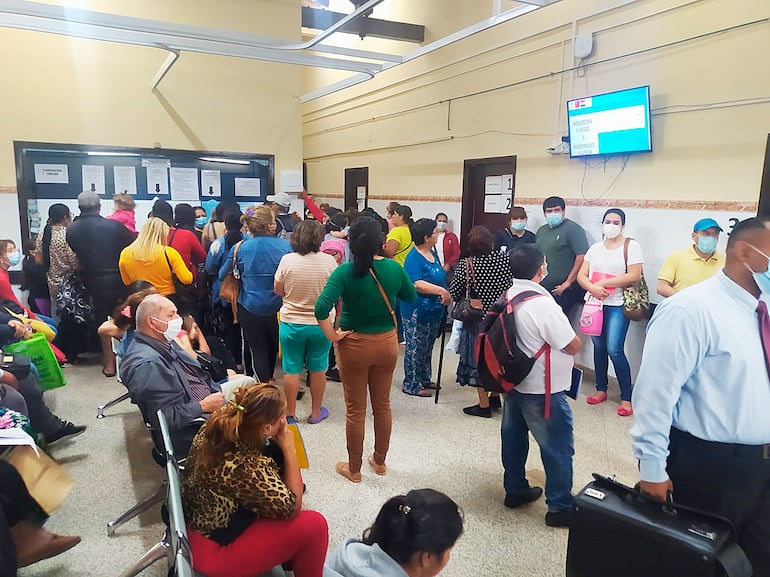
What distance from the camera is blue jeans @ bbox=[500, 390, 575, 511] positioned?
7.88 feet

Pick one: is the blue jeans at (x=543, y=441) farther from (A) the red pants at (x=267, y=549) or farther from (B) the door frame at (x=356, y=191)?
(B) the door frame at (x=356, y=191)

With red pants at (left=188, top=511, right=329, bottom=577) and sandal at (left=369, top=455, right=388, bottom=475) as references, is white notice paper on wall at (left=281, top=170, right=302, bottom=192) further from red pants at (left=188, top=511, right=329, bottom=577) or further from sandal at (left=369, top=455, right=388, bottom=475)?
red pants at (left=188, top=511, right=329, bottom=577)

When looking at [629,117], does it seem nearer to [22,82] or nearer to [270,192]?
[270,192]

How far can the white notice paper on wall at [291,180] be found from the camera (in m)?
6.64

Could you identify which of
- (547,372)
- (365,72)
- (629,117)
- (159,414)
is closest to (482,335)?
(547,372)

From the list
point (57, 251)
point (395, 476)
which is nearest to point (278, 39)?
point (57, 251)

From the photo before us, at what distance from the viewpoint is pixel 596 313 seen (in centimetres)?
414

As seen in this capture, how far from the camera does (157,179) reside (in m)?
6.13

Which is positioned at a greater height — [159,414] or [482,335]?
[482,335]

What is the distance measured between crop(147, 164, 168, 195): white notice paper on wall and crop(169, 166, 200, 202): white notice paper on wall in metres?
0.08

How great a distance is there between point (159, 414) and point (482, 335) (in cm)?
148

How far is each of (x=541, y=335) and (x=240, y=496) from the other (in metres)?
1.39

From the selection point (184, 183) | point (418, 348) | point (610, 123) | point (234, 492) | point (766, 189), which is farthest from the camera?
point (184, 183)

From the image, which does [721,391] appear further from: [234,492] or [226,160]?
[226,160]
